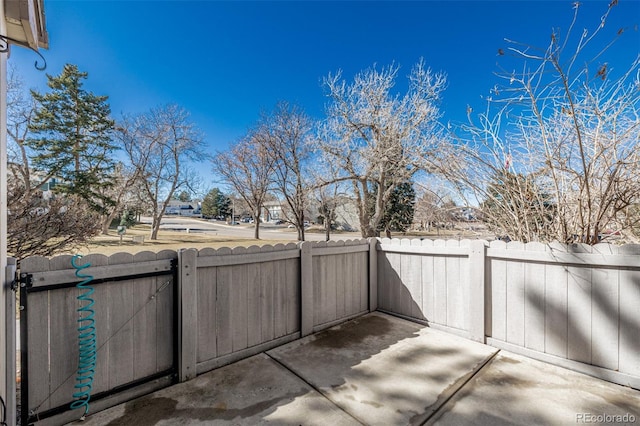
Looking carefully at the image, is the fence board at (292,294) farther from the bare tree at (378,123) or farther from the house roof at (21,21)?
the bare tree at (378,123)

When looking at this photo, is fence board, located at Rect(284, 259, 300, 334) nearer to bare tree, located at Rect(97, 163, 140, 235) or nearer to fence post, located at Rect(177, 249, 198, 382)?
fence post, located at Rect(177, 249, 198, 382)

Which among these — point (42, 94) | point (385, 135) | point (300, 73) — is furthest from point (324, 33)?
point (42, 94)

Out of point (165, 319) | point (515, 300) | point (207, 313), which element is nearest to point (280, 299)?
point (207, 313)

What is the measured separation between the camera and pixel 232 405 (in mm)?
2066

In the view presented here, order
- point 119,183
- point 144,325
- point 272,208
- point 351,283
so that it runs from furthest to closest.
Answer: point 272,208 < point 119,183 < point 351,283 < point 144,325

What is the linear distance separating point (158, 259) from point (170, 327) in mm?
628

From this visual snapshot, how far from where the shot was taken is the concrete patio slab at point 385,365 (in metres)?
2.05

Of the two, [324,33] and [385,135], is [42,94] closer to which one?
[324,33]

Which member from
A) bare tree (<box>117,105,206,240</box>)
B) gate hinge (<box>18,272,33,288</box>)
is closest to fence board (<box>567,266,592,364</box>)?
gate hinge (<box>18,272,33,288</box>)

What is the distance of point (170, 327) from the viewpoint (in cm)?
242

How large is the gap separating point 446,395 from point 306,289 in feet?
5.87

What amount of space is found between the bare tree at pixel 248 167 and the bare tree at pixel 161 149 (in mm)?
2662

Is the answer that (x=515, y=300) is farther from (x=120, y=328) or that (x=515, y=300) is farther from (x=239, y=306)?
(x=120, y=328)

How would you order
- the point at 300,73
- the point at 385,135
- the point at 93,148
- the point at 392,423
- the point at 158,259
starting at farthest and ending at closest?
the point at 93,148 < the point at 300,73 < the point at 385,135 < the point at 158,259 < the point at 392,423
